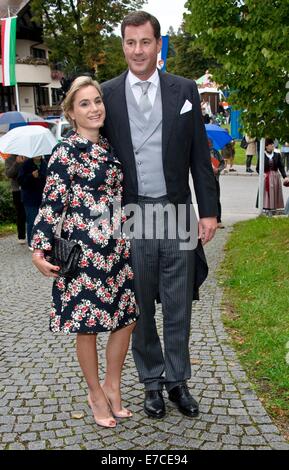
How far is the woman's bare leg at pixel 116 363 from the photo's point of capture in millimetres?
3283

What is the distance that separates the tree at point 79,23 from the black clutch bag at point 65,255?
31850mm

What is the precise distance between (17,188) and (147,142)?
22.6 ft

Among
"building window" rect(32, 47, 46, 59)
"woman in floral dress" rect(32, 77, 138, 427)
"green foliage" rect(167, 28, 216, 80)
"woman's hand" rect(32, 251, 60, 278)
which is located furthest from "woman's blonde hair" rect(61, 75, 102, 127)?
"green foliage" rect(167, 28, 216, 80)

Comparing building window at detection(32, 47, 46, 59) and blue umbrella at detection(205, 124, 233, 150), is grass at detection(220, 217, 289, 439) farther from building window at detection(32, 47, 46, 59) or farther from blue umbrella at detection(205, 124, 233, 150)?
building window at detection(32, 47, 46, 59)

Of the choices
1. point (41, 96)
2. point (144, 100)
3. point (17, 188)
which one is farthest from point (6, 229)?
point (41, 96)

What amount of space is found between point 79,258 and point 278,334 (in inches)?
87.7

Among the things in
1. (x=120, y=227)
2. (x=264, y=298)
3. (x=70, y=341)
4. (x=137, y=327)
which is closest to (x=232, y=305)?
(x=264, y=298)

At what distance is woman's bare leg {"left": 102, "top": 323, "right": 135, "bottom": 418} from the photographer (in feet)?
10.8

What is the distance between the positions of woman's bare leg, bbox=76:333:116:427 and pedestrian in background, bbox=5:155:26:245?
234 inches

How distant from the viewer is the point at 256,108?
25.0 feet

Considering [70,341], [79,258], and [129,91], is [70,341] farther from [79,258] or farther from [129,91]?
[129,91]

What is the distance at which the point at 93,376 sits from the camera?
10.6 feet

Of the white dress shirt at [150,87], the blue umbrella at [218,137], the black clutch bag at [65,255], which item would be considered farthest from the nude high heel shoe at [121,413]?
the blue umbrella at [218,137]

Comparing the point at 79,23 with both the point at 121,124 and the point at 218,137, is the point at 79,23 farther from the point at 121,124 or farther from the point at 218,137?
the point at 121,124
